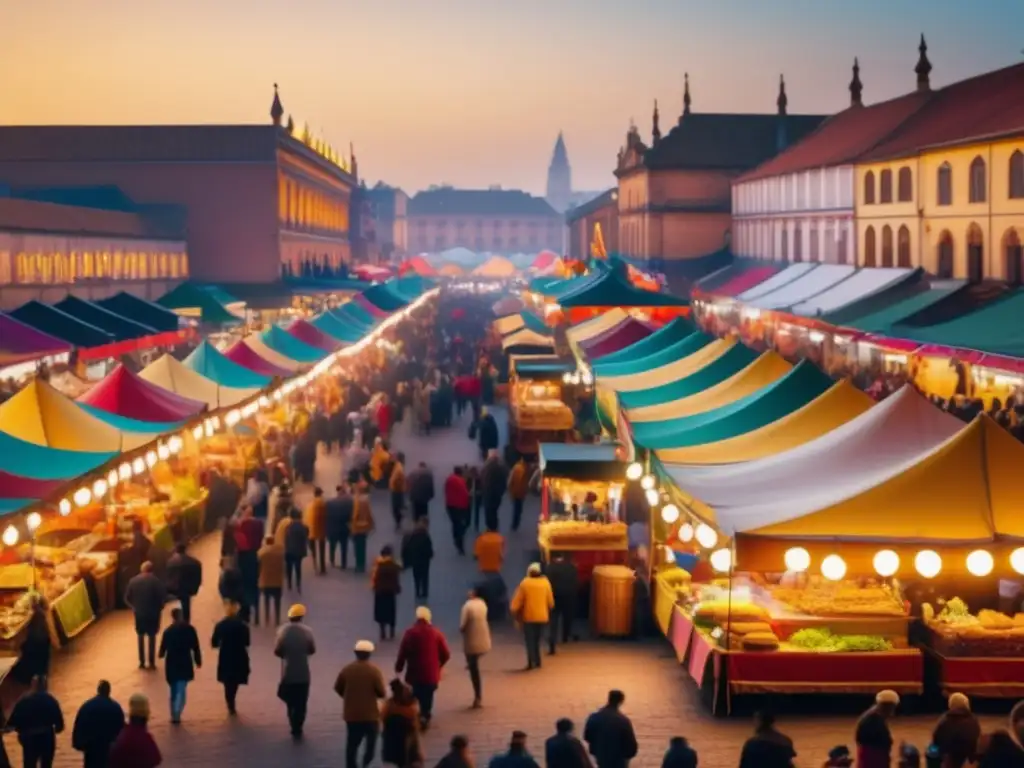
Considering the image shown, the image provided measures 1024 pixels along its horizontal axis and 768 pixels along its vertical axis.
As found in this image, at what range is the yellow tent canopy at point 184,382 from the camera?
2548 centimetres

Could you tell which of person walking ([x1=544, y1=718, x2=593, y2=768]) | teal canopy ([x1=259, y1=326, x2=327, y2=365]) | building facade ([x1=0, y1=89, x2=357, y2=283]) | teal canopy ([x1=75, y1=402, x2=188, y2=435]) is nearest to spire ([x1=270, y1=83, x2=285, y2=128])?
building facade ([x1=0, y1=89, x2=357, y2=283])

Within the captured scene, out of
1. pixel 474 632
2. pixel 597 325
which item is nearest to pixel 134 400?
pixel 474 632

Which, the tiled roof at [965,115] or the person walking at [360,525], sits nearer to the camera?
the person walking at [360,525]

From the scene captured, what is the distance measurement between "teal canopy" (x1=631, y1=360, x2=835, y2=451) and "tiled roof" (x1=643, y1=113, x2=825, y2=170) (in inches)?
2573

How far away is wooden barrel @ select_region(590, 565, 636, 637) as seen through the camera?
16516 mm

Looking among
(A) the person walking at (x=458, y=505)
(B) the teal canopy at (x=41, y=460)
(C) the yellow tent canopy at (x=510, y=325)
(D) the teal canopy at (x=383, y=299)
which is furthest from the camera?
(D) the teal canopy at (x=383, y=299)

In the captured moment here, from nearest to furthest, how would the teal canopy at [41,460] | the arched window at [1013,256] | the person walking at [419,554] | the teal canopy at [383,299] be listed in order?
the teal canopy at [41,460] < the person walking at [419,554] < the arched window at [1013,256] < the teal canopy at [383,299]

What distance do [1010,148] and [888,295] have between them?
A: 450cm

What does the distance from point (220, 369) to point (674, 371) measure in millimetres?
8414

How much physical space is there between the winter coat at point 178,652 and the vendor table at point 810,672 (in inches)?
179

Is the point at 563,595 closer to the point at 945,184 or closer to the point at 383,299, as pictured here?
the point at 945,184

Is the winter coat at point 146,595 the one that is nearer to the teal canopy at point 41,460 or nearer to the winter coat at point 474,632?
the teal canopy at point 41,460

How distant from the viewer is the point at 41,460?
17.2 meters

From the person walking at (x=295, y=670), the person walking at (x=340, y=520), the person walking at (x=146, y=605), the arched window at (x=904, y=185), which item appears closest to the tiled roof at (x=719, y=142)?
the arched window at (x=904, y=185)
